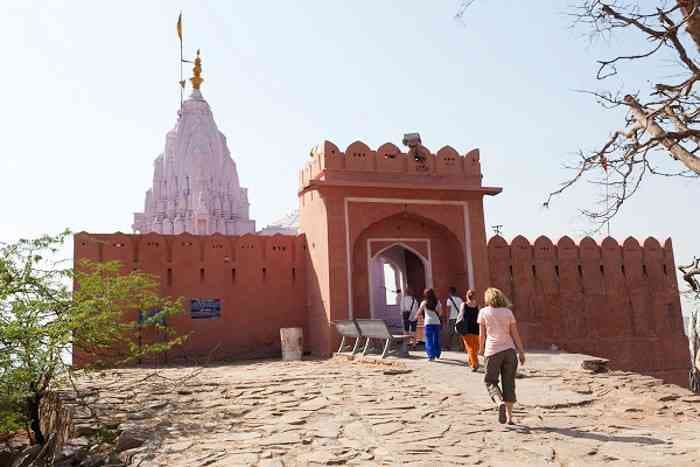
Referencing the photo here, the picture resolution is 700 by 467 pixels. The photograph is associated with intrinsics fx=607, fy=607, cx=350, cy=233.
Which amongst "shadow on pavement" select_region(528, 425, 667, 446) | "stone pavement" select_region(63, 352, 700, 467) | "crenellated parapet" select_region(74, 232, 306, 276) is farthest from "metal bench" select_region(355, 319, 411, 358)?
"shadow on pavement" select_region(528, 425, 667, 446)

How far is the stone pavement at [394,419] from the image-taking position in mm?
4785

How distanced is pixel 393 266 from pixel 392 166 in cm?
406

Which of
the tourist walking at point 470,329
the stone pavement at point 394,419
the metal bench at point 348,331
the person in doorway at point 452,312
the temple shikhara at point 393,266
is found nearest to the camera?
the stone pavement at point 394,419

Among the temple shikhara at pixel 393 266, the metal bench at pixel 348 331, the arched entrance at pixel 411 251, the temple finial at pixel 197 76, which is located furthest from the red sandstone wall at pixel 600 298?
the temple finial at pixel 197 76

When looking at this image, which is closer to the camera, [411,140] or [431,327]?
[431,327]

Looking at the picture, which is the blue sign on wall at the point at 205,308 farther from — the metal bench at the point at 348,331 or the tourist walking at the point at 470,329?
the tourist walking at the point at 470,329

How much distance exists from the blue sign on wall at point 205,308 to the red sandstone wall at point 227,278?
10 cm

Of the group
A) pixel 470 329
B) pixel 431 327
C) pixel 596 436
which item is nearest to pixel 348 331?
pixel 431 327

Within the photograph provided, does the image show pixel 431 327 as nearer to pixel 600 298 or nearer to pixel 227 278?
pixel 227 278

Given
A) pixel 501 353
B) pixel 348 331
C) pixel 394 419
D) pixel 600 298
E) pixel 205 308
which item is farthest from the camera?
pixel 600 298

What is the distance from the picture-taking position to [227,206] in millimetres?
35469


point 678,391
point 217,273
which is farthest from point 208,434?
point 217,273

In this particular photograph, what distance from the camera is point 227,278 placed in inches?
586

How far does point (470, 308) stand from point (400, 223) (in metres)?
6.00
